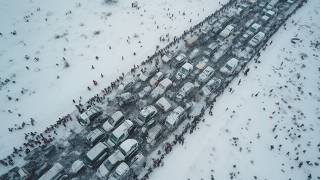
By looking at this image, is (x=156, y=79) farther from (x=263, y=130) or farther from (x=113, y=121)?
(x=263, y=130)

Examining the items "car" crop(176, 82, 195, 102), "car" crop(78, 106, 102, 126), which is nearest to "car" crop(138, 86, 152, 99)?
"car" crop(176, 82, 195, 102)

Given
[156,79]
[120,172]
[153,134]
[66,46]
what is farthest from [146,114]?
[66,46]

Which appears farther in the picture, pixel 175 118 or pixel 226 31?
pixel 226 31

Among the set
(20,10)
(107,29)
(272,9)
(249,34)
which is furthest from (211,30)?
(20,10)

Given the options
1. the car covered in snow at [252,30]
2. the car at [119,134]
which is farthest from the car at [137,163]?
the car covered in snow at [252,30]

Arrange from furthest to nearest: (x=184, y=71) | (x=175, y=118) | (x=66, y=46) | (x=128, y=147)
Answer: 1. (x=66, y=46)
2. (x=184, y=71)
3. (x=175, y=118)
4. (x=128, y=147)

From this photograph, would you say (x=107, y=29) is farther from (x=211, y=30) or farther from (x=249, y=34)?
(x=249, y=34)
